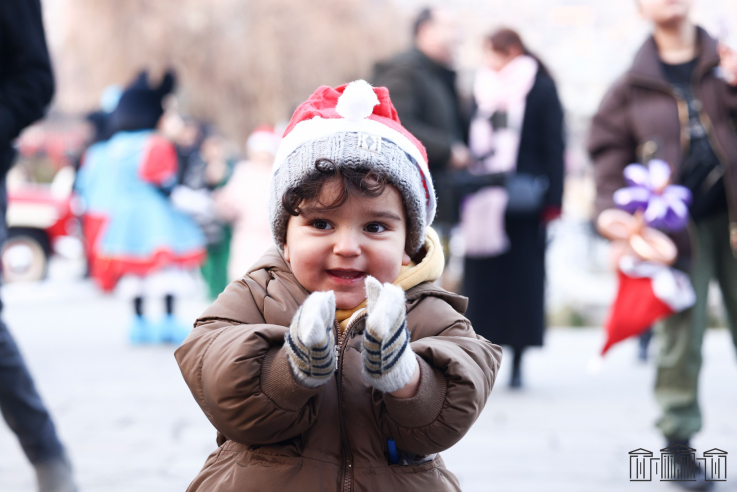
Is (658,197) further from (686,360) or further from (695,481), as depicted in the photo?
(695,481)

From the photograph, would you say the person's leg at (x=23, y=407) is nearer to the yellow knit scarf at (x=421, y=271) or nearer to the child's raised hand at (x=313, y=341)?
the yellow knit scarf at (x=421, y=271)

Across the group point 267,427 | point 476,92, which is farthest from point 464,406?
point 476,92

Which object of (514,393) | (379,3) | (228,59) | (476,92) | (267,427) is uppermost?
(379,3)

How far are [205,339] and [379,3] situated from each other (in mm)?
20256

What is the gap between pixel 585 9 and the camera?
2192 inches

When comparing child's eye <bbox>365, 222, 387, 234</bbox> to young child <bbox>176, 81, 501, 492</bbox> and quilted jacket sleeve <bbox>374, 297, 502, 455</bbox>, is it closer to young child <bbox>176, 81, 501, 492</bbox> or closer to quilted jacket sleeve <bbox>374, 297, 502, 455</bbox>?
young child <bbox>176, 81, 501, 492</bbox>

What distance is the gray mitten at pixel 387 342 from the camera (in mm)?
1404

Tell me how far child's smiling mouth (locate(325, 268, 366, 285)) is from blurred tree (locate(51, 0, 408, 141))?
15.4 meters

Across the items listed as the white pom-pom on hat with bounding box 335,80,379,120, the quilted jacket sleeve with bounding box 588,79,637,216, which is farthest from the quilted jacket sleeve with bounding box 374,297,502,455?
the quilted jacket sleeve with bounding box 588,79,637,216

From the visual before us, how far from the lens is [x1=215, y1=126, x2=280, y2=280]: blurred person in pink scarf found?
6.54 m

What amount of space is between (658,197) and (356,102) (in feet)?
6.48

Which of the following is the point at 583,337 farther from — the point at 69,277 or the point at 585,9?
the point at 585,9

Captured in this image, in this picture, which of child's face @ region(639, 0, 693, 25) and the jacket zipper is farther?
child's face @ region(639, 0, 693, 25)

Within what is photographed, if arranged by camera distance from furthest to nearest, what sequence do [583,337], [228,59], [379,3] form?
[379,3]
[228,59]
[583,337]
